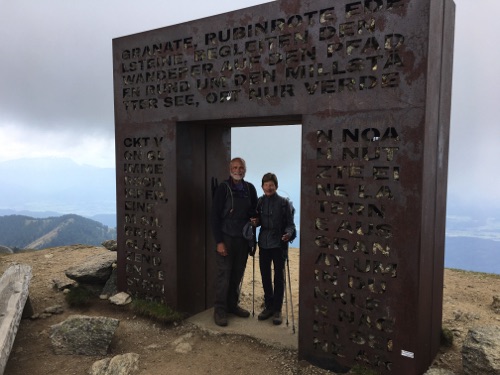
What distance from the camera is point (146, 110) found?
6.56 metres

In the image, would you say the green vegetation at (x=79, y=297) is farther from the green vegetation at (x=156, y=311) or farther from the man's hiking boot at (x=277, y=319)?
the man's hiking boot at (x=277, y=319)

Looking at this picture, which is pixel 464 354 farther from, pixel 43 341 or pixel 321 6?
pixel 43 341

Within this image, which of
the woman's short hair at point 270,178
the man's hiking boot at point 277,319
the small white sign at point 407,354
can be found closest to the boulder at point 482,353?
the small white sign at point 407,354

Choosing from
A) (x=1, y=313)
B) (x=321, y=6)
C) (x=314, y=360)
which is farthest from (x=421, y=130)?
(x=1, y=313)

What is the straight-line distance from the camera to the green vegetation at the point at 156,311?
247 inches

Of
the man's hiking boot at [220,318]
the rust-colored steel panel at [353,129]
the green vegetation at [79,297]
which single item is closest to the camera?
the rust-colored steel panel at [353,129]

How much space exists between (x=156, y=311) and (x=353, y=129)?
13.8ft

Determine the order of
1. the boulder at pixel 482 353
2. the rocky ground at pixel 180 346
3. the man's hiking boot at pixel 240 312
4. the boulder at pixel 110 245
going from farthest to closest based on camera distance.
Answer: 1. the boulder at pixel 110 245
2. the man's hiking boot at pixel 240 312
3. the rocky ground at pixel 180 346
4. the boulder at pixel 482 353

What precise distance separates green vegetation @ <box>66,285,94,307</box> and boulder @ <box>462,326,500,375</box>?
5912 mm

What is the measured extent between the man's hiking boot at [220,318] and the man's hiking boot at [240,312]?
349 mm

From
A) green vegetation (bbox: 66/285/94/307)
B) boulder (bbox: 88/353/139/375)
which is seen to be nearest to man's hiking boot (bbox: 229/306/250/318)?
boulder (bbox: 88/353/139/375)

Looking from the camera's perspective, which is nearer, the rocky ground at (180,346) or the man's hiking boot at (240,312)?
the rocky ground at (180,346)

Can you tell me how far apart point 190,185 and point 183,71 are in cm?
180

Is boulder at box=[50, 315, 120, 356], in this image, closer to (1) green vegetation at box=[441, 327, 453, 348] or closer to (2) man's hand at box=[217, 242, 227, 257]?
(2) man's hand at box=[217, 242, 227, 257]
